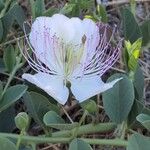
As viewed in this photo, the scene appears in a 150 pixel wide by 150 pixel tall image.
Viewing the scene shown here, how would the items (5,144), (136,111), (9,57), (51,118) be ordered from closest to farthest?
(5,144)
(51,118)
(136,111)
(9,57)

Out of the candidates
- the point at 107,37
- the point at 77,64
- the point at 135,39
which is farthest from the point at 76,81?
the point at 135,39

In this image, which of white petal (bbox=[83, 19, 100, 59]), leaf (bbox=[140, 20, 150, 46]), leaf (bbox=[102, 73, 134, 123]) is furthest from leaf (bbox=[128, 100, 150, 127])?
leaf (bbox=[140, 20, 150, 46])

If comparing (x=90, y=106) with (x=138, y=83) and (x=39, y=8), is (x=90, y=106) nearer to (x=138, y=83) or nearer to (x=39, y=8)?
(x=138, y=83)

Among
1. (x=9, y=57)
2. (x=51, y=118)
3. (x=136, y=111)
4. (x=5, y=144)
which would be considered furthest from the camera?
(x=9, y=57)

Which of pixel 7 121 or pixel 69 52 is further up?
pixel 69 52

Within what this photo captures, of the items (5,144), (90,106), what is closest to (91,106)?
(90,106)

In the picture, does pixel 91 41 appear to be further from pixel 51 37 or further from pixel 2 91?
pixel 2 91

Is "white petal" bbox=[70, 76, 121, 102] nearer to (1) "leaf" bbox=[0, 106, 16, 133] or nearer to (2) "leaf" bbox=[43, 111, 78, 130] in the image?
(2) "leaf" bbox=[43, 111, 78, 130]

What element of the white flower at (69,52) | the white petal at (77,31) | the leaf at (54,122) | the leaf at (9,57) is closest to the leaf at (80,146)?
the leaf at (54,122)
